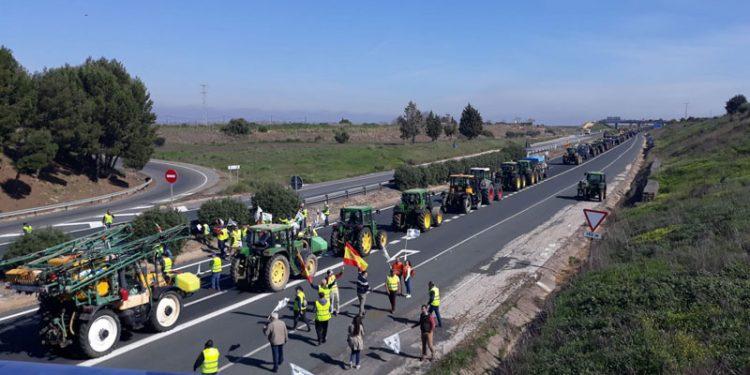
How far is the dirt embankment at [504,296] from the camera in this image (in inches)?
476

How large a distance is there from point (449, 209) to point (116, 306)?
870 inches

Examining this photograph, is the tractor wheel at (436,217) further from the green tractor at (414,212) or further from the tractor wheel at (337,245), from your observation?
the tractor wheel at (337,245)

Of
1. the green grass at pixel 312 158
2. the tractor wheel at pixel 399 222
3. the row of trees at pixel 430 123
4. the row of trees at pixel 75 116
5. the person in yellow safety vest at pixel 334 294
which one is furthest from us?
the row of trees at pixel 430 123

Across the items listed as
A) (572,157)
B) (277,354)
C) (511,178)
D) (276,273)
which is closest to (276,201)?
(276,273)

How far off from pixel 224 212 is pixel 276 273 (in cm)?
859

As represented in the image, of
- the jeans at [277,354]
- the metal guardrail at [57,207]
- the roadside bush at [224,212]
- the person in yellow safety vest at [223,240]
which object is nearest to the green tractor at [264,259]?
the jeans at [277,354]

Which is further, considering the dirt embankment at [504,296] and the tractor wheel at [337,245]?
the tractor wheel at [337,245]

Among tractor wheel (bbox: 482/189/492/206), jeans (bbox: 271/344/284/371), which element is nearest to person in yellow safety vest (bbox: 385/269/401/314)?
jeans (bbox: 271/344/284/371)

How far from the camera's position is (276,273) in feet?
53.5

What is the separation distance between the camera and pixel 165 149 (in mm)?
91875

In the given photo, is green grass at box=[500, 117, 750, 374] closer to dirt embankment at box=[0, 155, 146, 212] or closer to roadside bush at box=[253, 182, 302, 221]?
roadside bush at box=[253, 182, 302, 221]

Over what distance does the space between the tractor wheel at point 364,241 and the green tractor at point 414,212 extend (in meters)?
4.85

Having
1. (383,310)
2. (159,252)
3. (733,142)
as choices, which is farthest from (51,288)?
(733,142)

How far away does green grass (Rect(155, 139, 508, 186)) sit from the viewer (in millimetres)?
58000
